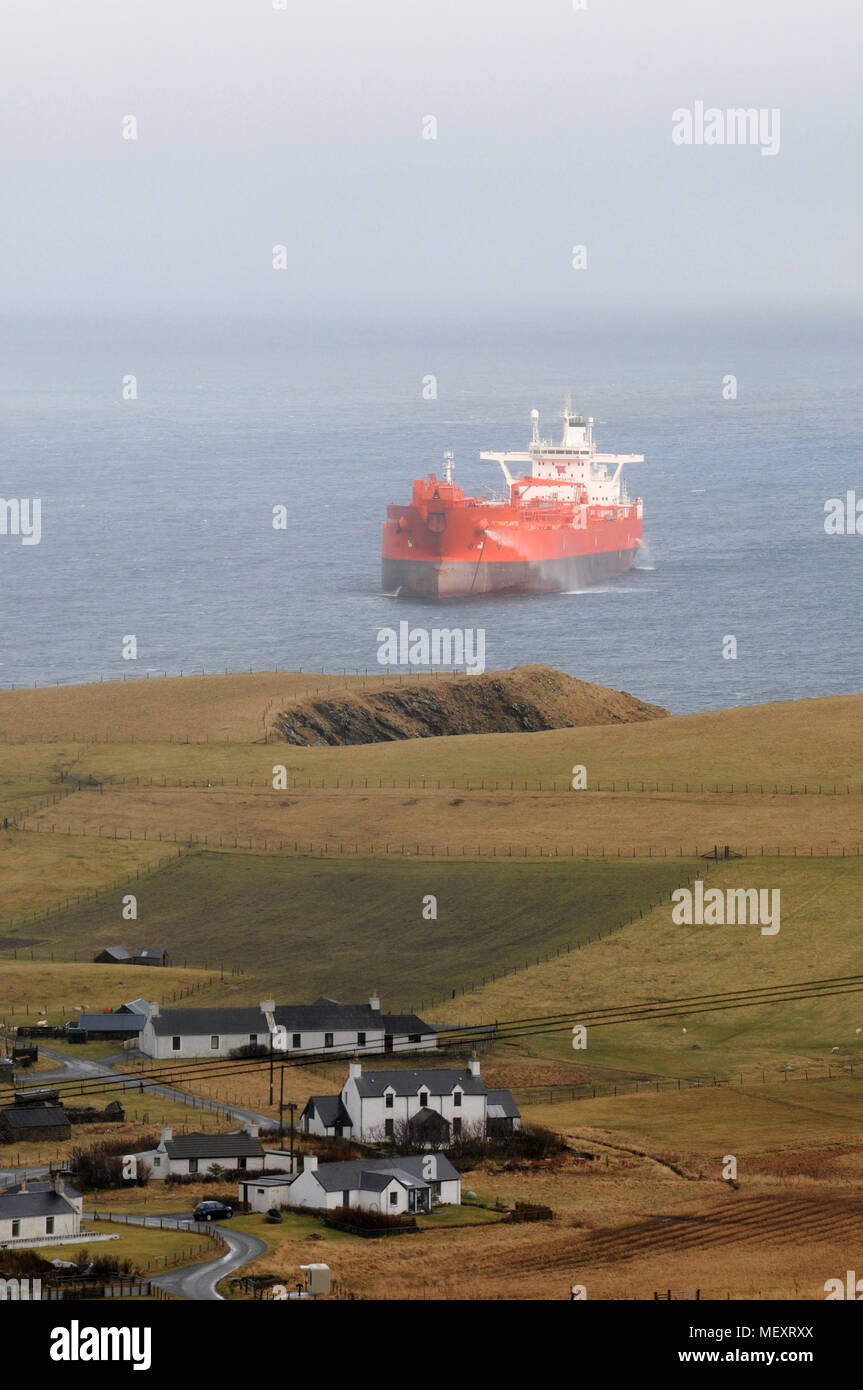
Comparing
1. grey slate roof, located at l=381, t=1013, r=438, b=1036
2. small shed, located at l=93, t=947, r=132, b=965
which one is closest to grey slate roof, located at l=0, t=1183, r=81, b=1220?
grey slate roof, located at l=381, t=1013, r=438, b=1036

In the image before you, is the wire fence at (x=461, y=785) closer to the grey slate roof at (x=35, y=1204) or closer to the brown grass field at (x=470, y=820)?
the brown grass field at (x=470, y=820)

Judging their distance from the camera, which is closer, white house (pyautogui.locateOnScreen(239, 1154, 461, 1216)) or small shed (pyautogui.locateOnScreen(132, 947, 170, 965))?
white house (pyautogui.locateOnScreen(239, 1154, 461, 1216))

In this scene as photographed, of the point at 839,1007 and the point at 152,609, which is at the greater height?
the point at 152,609

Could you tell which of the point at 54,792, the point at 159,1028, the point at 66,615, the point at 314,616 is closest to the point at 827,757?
the point at 54,792

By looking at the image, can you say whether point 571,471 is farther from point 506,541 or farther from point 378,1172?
point 378,1172

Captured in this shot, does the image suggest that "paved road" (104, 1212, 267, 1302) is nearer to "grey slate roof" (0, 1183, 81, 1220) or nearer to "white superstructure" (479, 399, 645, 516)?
"grey slate roof" (0, 1183, 81, 1220)
